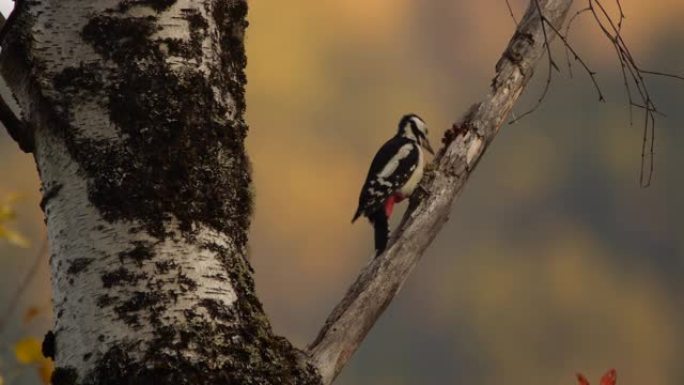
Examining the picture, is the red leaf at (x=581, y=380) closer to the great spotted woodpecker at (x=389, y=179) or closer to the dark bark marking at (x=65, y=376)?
the dark bark marking at (x=65, y=376)

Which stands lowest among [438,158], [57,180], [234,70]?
[57,180]

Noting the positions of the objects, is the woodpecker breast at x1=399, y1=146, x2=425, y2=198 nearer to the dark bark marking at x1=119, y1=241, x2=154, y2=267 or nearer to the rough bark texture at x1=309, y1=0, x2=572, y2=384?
the rough bark texture at x1=309, y1=0, x2=572, y2=384

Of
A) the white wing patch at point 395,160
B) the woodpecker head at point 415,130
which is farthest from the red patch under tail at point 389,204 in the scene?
the woodpecker head at point 415,130

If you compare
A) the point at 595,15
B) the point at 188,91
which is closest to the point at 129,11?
the point at 188,91

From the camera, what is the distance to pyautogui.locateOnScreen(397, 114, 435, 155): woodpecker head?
5.52 metres

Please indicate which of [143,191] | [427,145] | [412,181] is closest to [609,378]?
[143,191]

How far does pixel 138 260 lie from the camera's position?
4.24 feet

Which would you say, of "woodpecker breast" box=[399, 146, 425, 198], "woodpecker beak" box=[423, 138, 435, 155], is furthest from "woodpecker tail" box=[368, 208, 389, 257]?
"woodpecker beak" box=[423, 138, 435, 155]

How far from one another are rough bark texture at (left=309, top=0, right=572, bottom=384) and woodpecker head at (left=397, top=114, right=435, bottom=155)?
7.54 ft

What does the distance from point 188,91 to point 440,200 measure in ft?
4.86

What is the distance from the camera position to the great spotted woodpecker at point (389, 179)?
4.77 metres

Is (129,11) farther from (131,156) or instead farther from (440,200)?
(440,200)

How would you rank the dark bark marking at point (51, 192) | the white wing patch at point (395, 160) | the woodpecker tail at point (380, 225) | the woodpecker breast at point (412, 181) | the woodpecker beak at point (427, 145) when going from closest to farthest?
1. the dark bark marking at point (51, 192)
2. the woodpecker tail at point (380, 225)
3. the woodpecker breast at point (412, 181)
4. the white wing patch at point (395, 160)
5. the woodpecker beak at point (427, 145)

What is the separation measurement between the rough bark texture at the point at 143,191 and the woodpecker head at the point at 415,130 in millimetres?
4029
